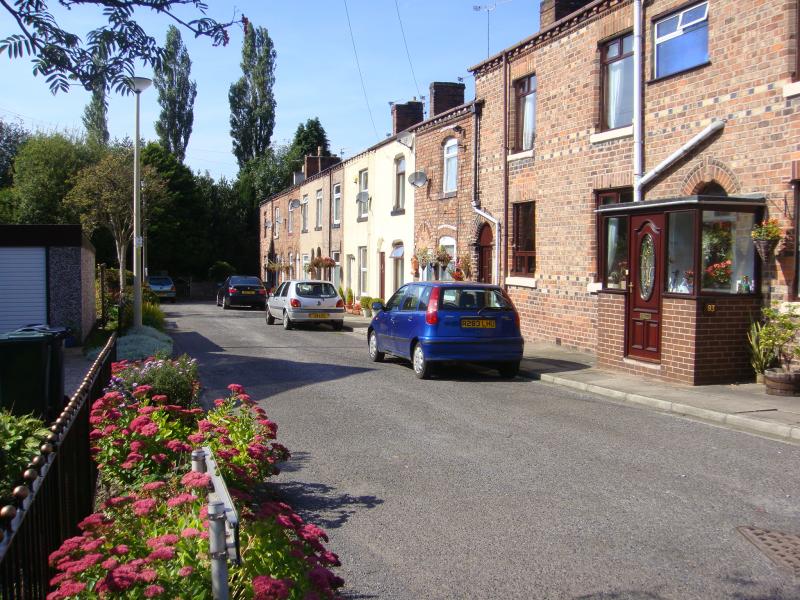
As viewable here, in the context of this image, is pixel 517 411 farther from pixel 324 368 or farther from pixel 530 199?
pixel 530 199

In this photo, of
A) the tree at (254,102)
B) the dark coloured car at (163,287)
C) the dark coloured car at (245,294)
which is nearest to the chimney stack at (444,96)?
the dark coloured car at (245,294)

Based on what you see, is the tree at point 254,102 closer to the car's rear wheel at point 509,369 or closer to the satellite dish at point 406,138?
the satellite dish at point 406,138

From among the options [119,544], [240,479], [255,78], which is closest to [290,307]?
[240,479]

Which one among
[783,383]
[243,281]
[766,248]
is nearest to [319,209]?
[243,281]

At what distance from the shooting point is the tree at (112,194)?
35906mm

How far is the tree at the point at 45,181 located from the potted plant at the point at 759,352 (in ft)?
131

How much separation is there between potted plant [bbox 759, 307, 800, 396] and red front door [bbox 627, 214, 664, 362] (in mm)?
1659

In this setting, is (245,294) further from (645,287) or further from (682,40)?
(682,40)

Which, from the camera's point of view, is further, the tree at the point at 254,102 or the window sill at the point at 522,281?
the tree at the point at 254,102

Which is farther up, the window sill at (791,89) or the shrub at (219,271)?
the window sill at (791,89)

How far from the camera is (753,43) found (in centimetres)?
1170

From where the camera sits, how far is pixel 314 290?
23.8 meters

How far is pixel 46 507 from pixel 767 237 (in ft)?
34.6

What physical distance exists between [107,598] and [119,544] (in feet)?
1.62
